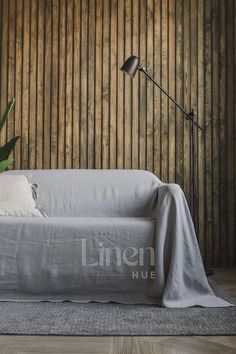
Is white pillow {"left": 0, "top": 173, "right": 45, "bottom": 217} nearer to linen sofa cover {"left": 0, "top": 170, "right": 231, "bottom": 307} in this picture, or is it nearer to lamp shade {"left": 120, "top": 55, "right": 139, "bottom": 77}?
linen sofa cover {"left": 0, "top": 170, "right": 231, "bottom": 307}

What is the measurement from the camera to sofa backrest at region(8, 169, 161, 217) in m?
2.88

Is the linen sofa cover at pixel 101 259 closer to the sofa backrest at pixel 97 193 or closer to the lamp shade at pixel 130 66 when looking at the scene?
the sofa backrest at pixel 97 193

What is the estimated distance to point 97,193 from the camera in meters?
2.93

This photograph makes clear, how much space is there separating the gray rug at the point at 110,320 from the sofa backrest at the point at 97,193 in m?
0.76

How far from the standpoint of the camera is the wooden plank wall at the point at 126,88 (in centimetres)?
349

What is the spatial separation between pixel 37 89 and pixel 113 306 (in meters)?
1.91

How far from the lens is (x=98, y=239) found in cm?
231

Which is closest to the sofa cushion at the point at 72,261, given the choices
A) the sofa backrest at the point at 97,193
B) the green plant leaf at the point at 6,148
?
the sofa backrest at the point at 97,193

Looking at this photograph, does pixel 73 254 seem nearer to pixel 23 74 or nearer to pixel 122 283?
pixel 122 283

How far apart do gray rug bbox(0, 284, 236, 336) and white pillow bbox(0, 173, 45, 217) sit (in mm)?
569

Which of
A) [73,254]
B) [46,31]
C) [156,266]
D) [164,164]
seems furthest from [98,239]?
[46,31]

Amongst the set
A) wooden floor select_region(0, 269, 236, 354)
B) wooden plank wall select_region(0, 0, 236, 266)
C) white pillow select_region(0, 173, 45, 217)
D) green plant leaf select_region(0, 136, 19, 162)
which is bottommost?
wooden floor select_region(0, 269, 236, 354)

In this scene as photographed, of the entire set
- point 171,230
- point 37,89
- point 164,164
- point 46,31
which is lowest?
point 171,230

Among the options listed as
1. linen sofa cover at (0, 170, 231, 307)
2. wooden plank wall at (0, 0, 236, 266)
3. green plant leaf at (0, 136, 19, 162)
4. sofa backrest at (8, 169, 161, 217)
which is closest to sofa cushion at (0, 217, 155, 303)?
linen sofa cover at (0, 170, 231, 307)
